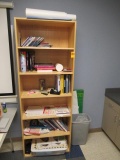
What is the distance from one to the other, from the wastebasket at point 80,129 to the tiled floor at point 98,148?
119 mm

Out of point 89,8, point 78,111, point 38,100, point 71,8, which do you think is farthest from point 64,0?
point 78,111

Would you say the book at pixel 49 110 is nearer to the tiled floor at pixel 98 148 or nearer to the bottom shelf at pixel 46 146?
the bottom shelf at pixel 46 146

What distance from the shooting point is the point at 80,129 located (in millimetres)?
2074

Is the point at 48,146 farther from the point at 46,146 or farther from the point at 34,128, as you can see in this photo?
the point at 34,128

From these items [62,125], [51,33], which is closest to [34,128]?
[62,125]

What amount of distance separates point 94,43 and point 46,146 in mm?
Answer: 1738

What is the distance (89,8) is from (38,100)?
1.59 meters

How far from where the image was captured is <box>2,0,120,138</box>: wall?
1.86m

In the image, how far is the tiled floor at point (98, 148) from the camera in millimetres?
1938

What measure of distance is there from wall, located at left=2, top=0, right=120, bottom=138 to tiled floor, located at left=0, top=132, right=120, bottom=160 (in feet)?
1.14

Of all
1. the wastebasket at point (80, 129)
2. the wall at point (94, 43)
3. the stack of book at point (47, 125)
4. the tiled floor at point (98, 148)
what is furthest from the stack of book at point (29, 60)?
the tiled floor at point (98, 148)

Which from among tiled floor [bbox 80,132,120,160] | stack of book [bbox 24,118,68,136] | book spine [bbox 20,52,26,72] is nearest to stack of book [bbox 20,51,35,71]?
book spine [bbox 20,52,26,72]

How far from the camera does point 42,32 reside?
184cm

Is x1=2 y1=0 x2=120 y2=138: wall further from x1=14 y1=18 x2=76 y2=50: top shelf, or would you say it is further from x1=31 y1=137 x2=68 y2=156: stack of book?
x1=31 y1=137 x2=68 y2=156: stack of book
